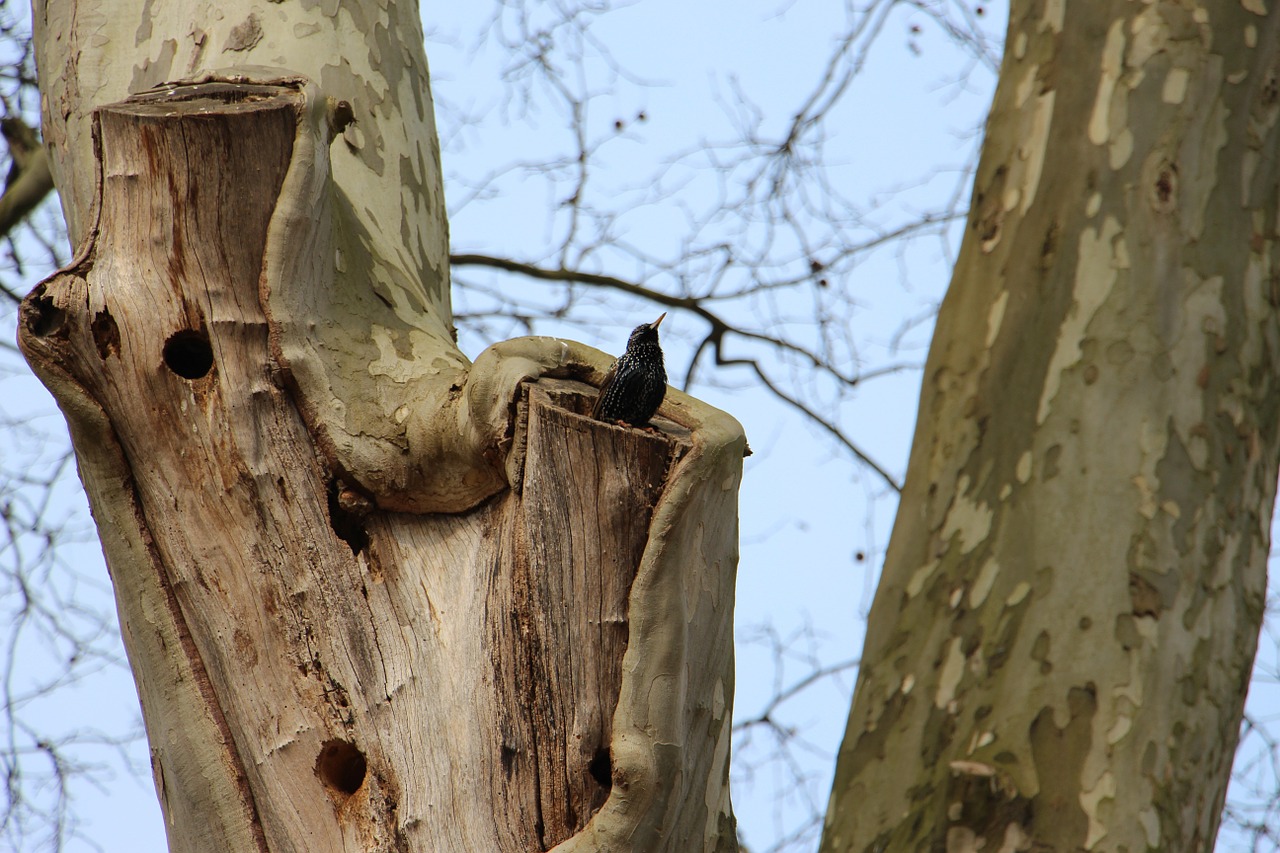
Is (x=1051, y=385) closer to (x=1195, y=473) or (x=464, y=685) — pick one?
(x=1195, y=473)

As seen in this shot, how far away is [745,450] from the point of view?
1.80 m

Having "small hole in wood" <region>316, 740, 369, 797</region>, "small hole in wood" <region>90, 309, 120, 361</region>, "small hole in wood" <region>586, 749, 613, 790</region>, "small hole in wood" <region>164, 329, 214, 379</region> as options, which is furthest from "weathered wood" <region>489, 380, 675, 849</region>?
"small hole in wood" <region>90, 309, 120, 361</region>

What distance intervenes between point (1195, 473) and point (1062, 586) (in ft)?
0.99

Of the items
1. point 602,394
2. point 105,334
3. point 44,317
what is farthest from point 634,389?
point 44,317

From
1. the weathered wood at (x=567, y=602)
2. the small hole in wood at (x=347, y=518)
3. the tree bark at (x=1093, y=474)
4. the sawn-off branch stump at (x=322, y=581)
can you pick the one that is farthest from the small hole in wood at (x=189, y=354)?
the tree bark at (x=1093, y=474)

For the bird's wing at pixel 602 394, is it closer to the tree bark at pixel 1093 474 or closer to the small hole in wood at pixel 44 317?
the tree bark at pixel 1093 474

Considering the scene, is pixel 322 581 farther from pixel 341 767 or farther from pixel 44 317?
A: pixel 44 317

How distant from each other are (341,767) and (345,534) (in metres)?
0.36

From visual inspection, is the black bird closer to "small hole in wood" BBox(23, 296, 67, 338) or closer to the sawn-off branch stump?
the sawn-off branch stump

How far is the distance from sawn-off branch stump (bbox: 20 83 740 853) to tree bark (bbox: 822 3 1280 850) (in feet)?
1.33

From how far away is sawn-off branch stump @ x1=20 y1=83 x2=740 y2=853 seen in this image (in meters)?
1.61

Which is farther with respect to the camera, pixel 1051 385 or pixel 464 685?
pixel 1051 385

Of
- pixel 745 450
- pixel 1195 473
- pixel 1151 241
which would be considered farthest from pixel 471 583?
pixel 1151 241

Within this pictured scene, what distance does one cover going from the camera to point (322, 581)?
1794 millimetres
